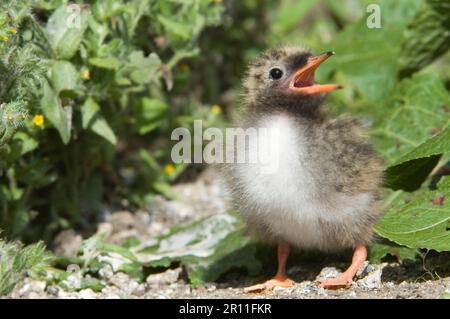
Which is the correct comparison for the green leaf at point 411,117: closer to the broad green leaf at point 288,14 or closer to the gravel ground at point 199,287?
the gravel ground at point 199,287

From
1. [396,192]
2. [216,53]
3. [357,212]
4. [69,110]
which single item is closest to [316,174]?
[357,212]

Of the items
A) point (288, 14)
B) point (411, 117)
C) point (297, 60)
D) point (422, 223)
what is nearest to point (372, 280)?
point (422, 223)

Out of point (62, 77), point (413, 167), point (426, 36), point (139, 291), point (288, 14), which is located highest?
point (288, 14)

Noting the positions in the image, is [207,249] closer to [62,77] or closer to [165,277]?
[165,277]

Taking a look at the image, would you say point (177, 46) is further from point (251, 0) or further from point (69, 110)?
point (251, 0)

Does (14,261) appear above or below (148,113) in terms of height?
below

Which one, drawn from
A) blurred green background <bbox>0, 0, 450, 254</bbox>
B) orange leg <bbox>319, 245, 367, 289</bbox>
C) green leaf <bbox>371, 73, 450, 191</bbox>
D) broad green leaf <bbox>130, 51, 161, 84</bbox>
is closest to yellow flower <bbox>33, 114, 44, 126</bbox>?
blurred green background <bbox>0, 0, 450, 254</bbox>
